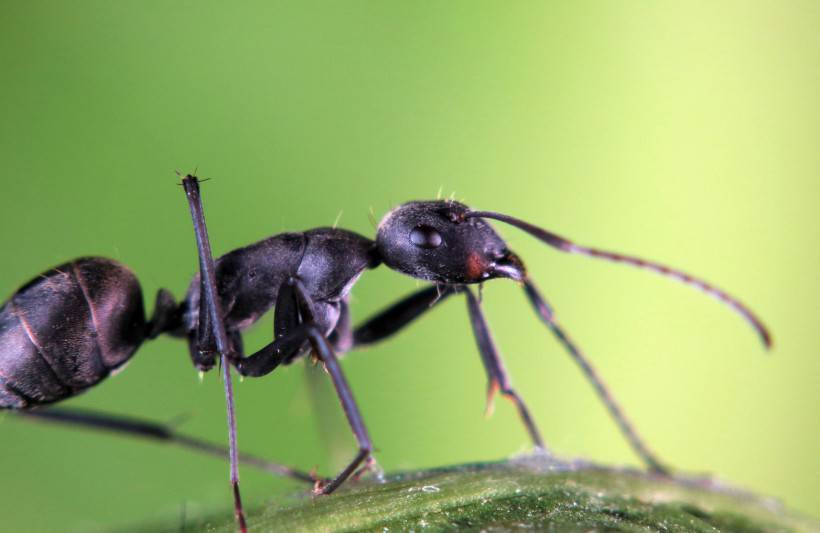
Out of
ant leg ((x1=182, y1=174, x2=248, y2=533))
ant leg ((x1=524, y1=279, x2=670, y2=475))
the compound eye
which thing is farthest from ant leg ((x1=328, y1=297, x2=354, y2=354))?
ant leg ((x1=524, y1=279, x2=670, y2=475))

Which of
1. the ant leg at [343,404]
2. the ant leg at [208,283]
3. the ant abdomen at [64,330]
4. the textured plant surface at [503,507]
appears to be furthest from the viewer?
the ant abdomen at [64,330]

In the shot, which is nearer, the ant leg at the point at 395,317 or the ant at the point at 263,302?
the ant at the point at 263,302

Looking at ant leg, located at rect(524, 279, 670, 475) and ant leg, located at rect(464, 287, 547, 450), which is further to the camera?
ant leg, located at rect(524, 279, 670, 475)

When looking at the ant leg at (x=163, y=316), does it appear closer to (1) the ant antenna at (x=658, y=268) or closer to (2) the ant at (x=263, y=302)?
(2) the ant at (x=263, y=302)

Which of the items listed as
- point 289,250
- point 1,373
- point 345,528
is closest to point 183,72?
point 289,250

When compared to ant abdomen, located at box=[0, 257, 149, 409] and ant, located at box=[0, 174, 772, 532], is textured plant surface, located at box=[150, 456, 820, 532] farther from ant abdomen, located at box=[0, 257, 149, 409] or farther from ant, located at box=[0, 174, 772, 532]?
ant abdomen, located at box=[0, 257, 149, 409]

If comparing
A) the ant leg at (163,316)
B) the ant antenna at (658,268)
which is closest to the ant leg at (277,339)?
the ant leg at (163,316)

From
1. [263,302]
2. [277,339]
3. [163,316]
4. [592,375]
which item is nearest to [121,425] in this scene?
[163,316]

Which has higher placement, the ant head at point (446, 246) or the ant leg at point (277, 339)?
the ant head at point (446, 246)
